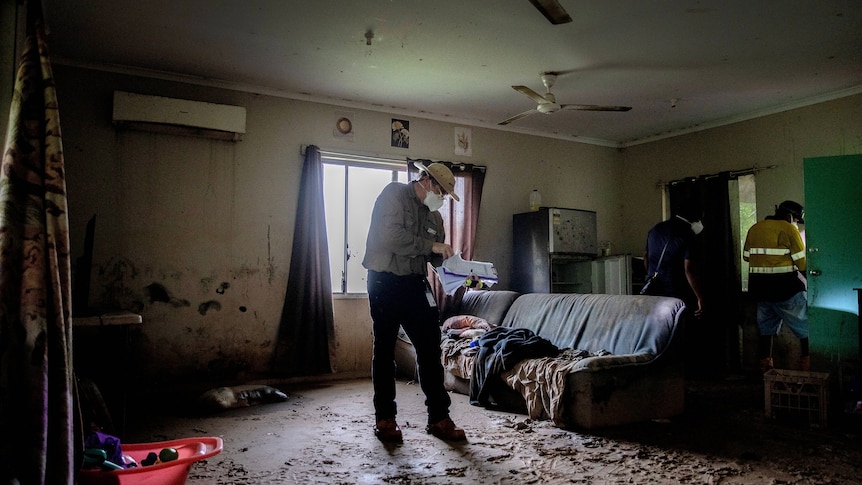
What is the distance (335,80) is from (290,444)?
310 cm

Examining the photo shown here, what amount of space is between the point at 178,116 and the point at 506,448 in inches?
145

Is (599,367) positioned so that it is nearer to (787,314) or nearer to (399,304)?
(399,304)

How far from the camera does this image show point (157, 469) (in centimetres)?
185

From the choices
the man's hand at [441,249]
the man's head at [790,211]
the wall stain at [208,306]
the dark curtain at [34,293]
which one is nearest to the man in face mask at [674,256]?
the man's head at [790,211]

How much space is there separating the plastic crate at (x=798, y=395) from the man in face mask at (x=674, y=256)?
1111mm

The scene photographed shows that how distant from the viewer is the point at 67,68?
432 cm

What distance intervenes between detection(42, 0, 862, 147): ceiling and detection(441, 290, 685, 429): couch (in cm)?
190

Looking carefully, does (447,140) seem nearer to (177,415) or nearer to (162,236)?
(162,236)

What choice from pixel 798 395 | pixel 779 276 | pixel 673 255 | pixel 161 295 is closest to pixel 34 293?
pixel 161 295

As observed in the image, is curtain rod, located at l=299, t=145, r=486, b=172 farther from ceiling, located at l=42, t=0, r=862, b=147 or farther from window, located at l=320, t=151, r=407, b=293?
ceiling, located at l=42, t=0, r=862, b=147

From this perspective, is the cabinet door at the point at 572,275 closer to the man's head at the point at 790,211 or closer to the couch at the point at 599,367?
the couch at the point at 599,367

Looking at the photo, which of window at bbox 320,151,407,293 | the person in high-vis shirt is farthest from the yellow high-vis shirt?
window at bbox 320,151,407,293

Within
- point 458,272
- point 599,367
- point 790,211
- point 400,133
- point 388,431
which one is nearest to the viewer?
point 388,431

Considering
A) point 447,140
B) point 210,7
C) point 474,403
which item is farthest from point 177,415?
point 447,140
